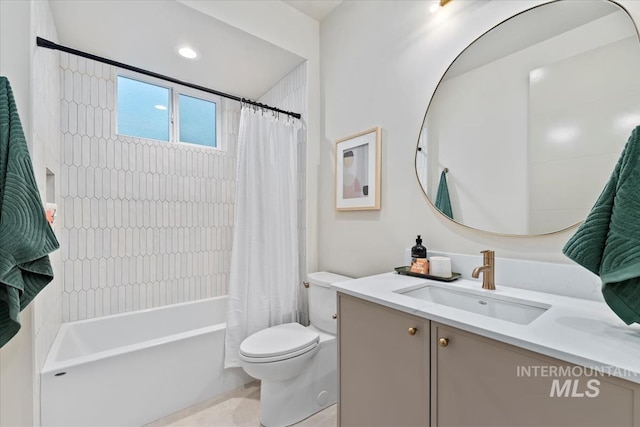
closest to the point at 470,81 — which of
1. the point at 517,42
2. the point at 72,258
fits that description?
the point at 517,42

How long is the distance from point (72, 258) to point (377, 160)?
232 centimetres

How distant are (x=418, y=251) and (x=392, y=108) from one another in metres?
0.89

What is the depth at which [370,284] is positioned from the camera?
49.1 inches

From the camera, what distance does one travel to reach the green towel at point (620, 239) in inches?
25.7

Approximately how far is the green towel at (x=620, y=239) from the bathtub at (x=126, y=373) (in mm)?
1959

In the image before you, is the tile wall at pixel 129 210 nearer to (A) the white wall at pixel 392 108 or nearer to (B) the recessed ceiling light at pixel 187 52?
(B) the recessed ceiling light at pixel 187 52

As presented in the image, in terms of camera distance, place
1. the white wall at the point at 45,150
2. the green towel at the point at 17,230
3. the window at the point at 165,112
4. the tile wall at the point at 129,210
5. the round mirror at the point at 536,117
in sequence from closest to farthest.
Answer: the green towel at the point at 17,230, the round mirror at the point at 536,117, the white wall at the point at 45,150, the tile wall at the point at 129,210, the window at the point at 165,112

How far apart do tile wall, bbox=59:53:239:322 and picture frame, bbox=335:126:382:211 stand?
1.29 m

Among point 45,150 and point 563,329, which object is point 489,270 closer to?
point 563,329

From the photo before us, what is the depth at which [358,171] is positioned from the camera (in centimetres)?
193

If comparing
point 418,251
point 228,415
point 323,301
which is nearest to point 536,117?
point 418,251

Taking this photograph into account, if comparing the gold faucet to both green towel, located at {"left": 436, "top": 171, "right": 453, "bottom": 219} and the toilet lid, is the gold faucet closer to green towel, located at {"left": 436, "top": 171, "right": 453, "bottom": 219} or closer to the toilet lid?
green towel, located at {"left": 436, "top": 171, "right": 453, "bottom": 219}

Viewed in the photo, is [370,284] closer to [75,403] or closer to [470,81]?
[470,81]

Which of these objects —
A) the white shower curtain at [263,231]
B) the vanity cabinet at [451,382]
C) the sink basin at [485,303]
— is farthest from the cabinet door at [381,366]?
the white shower curtain at [263,231]
